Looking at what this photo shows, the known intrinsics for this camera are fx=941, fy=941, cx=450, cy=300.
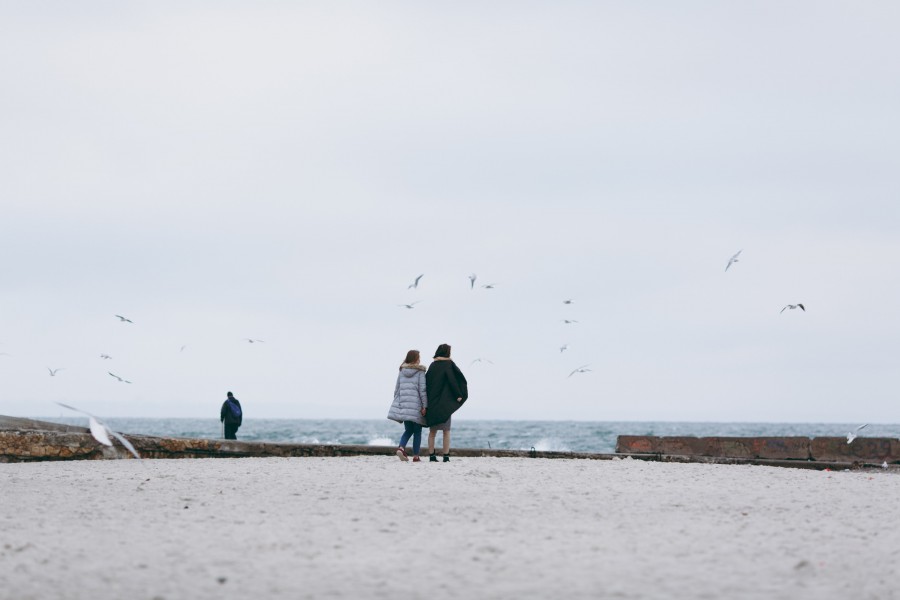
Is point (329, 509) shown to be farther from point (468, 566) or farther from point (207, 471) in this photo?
point (207, 471)

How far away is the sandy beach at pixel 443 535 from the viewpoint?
5.72 metres

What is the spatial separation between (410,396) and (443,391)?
1.66 feet

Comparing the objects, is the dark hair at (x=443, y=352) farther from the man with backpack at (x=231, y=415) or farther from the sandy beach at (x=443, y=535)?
the man with backpack at (x=231, y=415)

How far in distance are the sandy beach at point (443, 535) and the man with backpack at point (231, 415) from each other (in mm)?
7238

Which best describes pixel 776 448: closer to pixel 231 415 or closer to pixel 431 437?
pixel 431 437

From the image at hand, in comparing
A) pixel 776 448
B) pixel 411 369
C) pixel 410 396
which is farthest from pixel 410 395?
pixel 776 448

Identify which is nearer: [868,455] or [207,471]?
[207,471]

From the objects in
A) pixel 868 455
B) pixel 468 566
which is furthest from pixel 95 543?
pixel 868 455

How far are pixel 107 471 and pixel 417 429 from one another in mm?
4522

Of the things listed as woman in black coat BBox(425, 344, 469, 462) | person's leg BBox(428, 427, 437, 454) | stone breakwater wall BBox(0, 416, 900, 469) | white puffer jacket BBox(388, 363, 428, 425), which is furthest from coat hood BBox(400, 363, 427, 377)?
stone breakwater wall BBox(0, 416, 900, 469)

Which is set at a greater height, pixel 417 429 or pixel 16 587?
pixel 417 429

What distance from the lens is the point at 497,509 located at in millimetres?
8930

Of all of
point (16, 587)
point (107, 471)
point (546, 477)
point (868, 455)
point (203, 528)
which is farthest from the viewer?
point (868, 455)

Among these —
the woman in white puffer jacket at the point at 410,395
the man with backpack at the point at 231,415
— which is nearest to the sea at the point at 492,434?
the man with backpack at the point at 231,415
